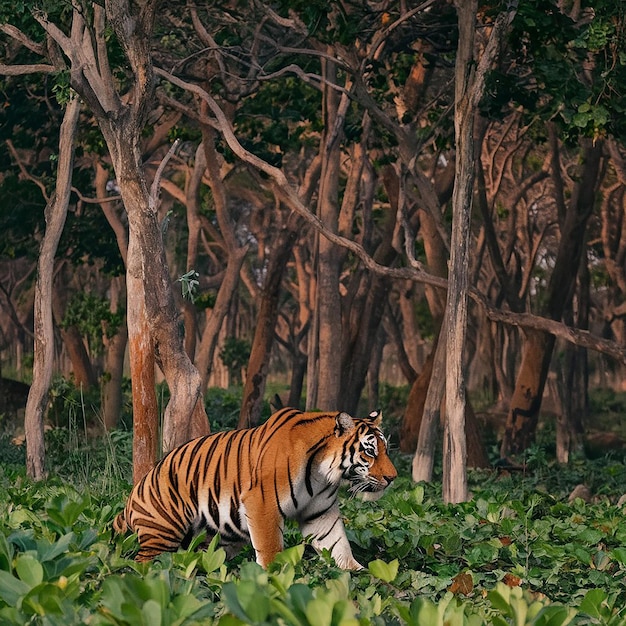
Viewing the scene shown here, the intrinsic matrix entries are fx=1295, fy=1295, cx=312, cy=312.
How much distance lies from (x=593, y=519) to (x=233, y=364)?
92.3 ft

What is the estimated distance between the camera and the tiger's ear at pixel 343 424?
23.0 feet

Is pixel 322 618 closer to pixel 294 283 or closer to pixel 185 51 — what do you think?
pixel 185 51

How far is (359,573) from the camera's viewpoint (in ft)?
23.3

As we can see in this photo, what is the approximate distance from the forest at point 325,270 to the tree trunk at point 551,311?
0.12ft

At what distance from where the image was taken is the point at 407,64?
1766 cm

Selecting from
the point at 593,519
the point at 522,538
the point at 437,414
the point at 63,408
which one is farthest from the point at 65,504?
the point at 63,408

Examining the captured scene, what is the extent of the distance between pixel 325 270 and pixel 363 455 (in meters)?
10.4

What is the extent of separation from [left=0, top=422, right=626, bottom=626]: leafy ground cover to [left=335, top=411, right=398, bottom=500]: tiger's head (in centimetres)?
47

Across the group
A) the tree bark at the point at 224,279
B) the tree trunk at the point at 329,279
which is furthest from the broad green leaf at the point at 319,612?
the tree bark at the point at 224,279

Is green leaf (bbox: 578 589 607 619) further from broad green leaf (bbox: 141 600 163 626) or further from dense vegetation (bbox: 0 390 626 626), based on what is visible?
broad green leaf (bbox: 141 600 163 626)

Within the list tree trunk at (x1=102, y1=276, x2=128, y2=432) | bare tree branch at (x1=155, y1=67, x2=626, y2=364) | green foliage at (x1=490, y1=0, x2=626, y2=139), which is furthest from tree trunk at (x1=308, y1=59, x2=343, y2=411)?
tree trunk at (x1=102, y1=276, x2=128, y2=432)

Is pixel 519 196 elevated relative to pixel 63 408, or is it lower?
elevated

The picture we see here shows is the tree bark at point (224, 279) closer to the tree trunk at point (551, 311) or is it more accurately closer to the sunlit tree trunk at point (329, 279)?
the sunlit tree trunk at point (329, 279)

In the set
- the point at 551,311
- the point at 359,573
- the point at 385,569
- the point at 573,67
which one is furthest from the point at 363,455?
the point at 551,311
